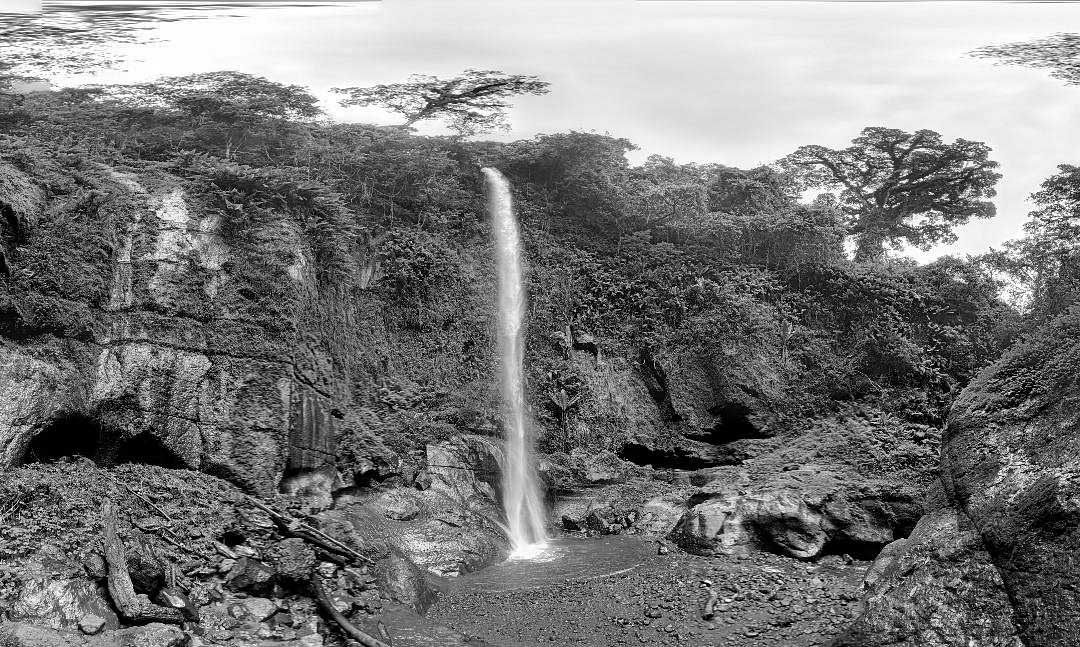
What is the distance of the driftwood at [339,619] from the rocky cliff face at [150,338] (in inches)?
119

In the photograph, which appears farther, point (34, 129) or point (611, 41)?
point (34, 129)

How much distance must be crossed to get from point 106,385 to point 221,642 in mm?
5240

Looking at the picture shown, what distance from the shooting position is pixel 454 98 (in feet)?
56.6

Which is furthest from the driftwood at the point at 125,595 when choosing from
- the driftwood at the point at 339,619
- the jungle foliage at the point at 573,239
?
the jungle foliage at the point at 573,239

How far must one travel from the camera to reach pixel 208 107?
15.2 meters

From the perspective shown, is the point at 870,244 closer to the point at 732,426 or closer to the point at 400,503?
the point at 732,426

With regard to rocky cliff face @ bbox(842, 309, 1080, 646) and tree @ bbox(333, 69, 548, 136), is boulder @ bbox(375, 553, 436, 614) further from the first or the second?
tree @ bbox(333, 69, 548, 136)

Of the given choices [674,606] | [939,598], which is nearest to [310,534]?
[674,606]

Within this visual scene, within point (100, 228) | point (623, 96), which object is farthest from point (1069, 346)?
point (100, 228)

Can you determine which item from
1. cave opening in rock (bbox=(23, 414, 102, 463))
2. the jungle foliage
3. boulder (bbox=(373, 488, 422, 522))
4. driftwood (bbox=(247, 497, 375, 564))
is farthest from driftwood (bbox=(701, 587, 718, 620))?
cave opening in rock (bbox=(23, 414, 102, 463))

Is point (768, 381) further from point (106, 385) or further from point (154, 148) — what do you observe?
point (154, 148)

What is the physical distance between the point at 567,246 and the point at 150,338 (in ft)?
35.9

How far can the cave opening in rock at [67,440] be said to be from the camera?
29.2 feet

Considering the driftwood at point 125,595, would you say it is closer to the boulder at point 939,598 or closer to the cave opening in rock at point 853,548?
the boulder at point 939,598
